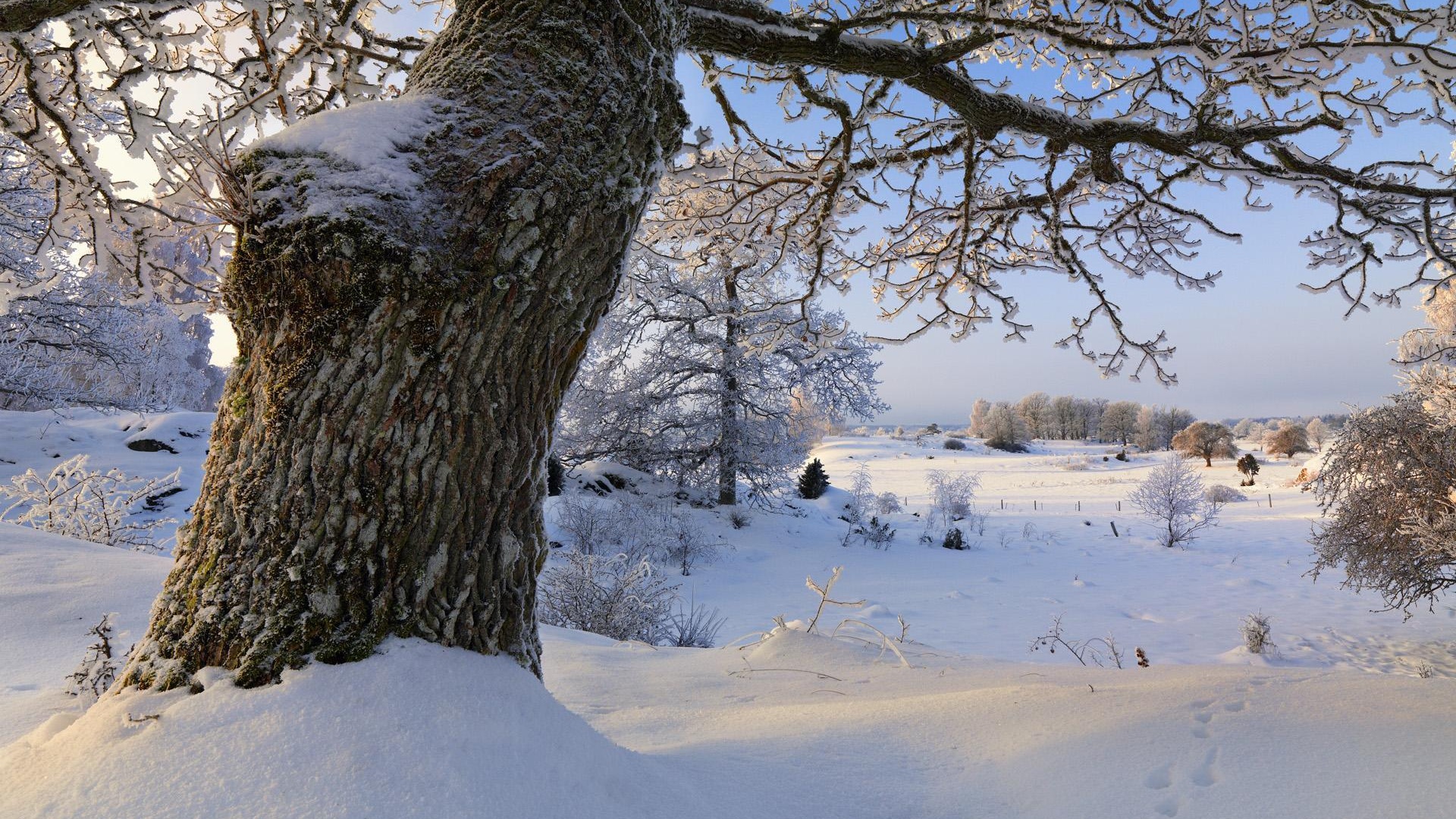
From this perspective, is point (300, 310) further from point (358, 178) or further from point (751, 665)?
point (751, 665)

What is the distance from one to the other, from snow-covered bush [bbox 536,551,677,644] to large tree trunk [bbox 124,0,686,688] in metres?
3.78

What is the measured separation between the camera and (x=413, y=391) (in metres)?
1.35

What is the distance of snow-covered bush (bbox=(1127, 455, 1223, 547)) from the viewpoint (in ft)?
43.9

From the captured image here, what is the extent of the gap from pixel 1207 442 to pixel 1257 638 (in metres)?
30.2

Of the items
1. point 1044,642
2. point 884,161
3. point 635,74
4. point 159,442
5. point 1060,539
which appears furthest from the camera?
point 1060,539

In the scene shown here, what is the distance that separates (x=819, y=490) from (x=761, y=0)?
15.8 m

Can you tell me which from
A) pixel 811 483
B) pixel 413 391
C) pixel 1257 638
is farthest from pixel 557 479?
pixel 413 391

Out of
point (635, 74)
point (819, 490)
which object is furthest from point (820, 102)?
point (819, 490)

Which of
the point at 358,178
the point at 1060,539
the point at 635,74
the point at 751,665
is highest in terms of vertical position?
the point at 635,74

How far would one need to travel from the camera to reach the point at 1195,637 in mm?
7496

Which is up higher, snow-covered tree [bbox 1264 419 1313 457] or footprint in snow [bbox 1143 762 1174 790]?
snow-covered tree [bbox 1264 419 1313 457]

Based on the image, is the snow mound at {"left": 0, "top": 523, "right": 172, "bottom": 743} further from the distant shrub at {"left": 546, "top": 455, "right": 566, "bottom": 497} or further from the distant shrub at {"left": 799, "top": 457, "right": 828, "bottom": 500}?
the distant shrub at {"left": 799, "top": 457, "right": 828, "bottom": 500}

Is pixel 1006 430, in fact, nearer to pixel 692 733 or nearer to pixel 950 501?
pixel 950 501

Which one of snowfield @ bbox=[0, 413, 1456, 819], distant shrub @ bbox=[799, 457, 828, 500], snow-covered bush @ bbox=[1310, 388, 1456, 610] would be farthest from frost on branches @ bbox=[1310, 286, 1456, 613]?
distant shrub @ bbox=[799, 457, 828, 500]
